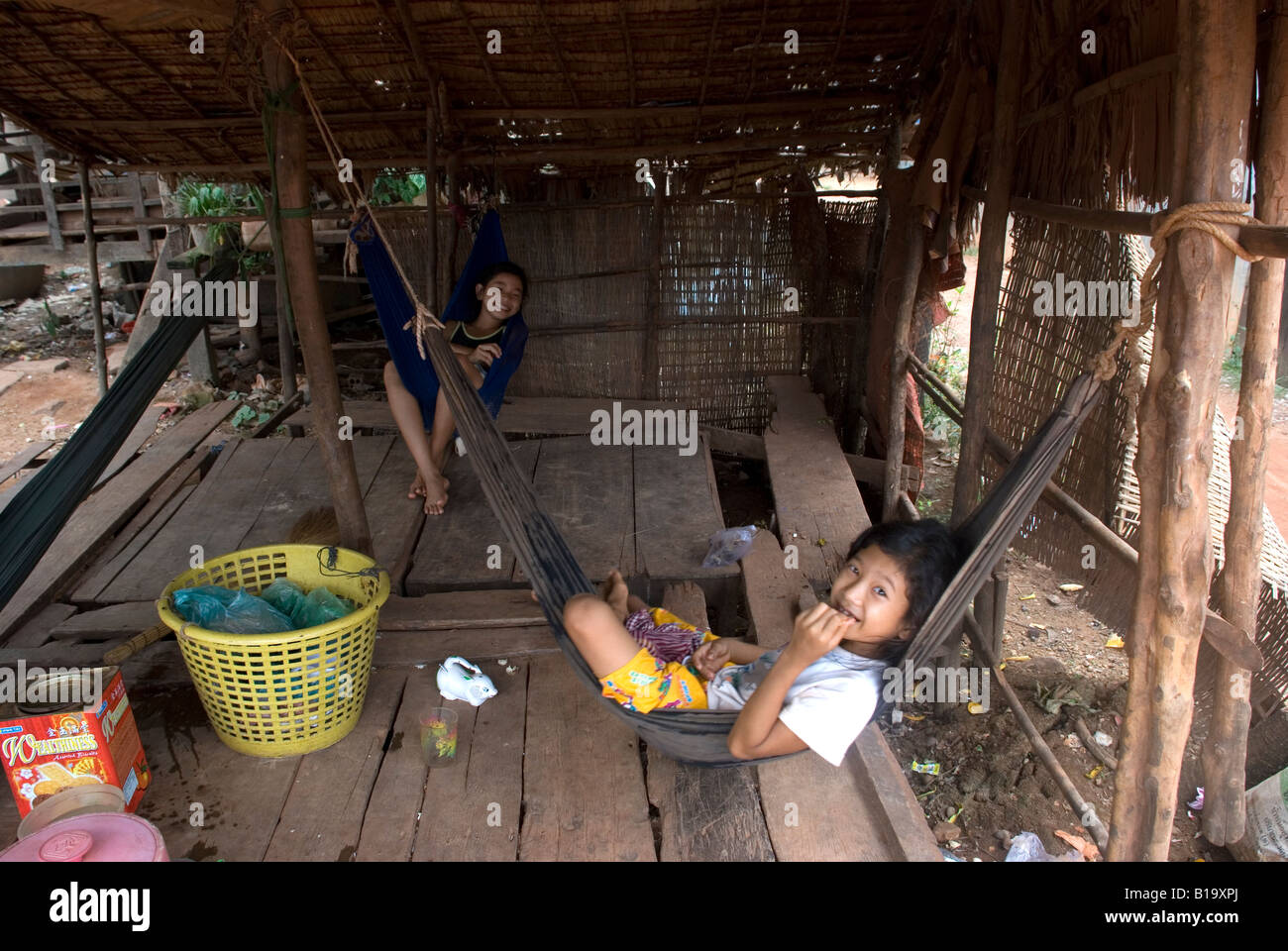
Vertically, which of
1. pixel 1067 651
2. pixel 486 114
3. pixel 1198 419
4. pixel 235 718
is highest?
pixel 486 114

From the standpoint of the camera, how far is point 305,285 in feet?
7.04

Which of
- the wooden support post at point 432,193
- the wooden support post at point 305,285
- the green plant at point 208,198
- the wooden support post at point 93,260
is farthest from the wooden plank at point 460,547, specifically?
the green plant at point 208,198

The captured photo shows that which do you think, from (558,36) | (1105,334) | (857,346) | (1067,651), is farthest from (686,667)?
(857,346)

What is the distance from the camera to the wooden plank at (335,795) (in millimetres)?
1545

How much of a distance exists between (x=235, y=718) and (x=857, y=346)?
126 inches

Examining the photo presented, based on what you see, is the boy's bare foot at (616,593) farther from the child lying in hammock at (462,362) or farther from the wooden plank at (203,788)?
the child lying in hammock at (462,362)

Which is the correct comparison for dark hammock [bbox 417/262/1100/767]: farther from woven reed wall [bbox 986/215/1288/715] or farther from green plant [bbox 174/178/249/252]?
green plant [bbox 174/178/249/252]

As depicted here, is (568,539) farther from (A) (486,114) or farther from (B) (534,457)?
(A) (486,114)

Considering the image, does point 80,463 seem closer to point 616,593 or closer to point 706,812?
point 616,593

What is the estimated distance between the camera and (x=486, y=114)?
3.51 meters

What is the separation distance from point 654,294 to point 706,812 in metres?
2.88

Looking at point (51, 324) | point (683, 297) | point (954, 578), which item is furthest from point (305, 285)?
point (51, 324)

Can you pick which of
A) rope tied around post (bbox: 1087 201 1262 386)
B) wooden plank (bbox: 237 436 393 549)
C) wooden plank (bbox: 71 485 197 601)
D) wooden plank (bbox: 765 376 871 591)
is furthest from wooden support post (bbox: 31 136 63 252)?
rope tied around post (bbox: 1087 201 1262 386)

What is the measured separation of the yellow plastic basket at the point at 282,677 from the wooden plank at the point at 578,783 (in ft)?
1.38
